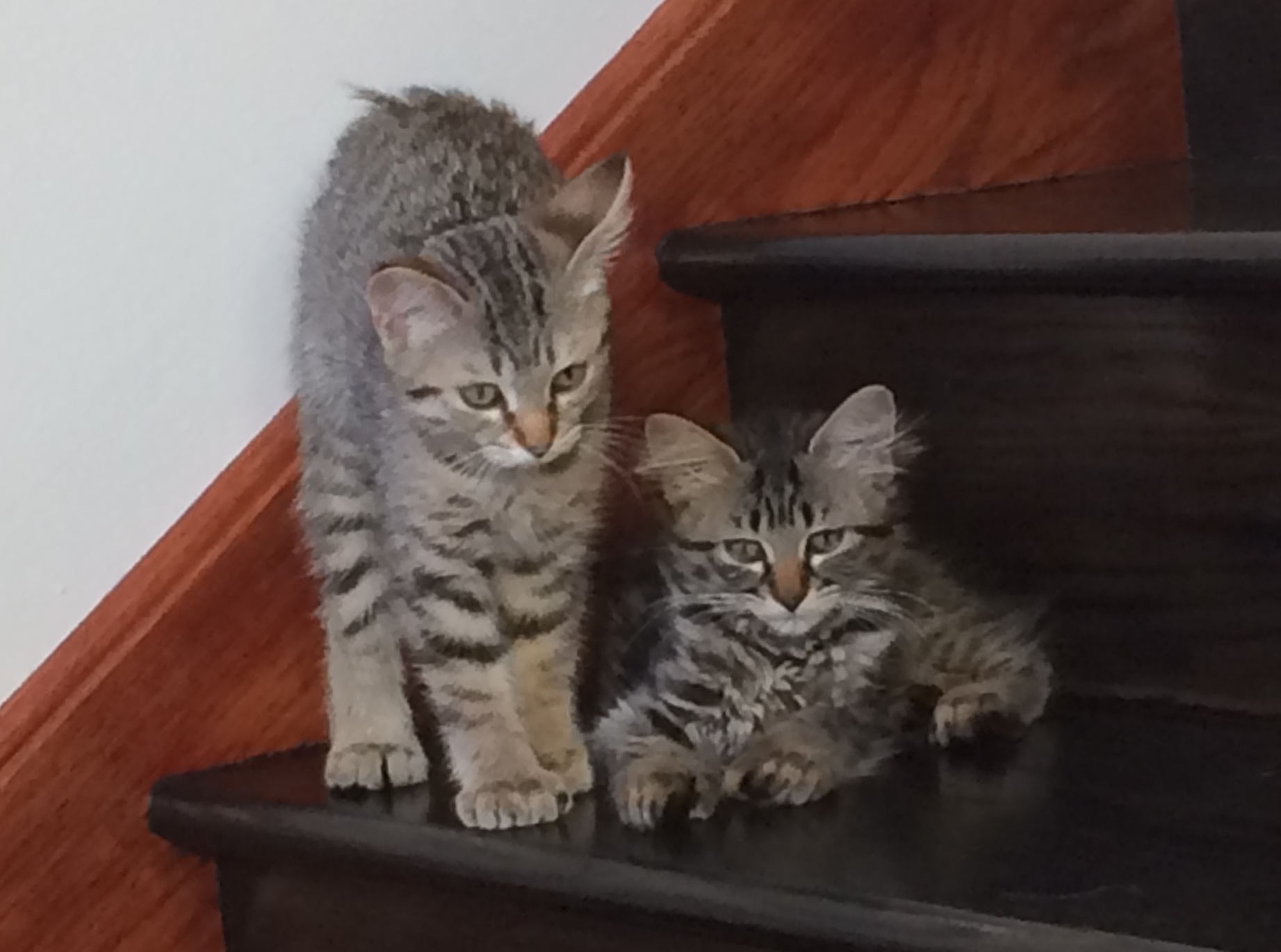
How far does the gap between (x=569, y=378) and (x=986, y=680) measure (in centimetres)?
35

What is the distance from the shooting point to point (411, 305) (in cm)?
100

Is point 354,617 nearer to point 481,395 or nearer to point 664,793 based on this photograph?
point 481,395

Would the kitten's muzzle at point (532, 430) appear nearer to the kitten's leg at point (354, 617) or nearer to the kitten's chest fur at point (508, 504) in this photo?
the kitten's chest fur at point (508, 504)

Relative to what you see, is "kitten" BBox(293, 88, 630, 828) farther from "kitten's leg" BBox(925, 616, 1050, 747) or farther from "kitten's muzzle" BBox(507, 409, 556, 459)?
"kitten's leg" BBox(925, 616, 1050, 747)

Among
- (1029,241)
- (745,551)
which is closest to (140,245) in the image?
(745,551)

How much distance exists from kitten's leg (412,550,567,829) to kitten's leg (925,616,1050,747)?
0.28 m

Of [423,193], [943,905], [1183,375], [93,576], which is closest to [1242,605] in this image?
[1183,375]

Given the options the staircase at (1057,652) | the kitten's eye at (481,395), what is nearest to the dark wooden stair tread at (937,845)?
the staircase at (1057,652)

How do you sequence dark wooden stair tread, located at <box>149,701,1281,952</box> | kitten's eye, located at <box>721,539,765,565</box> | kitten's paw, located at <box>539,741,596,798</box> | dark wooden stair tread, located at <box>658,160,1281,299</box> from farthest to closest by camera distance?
kitten's eye, located at <box>721,539,765,565</box> < kitten's paw, located at <box>539,741,596,798</box> < dark wooden stair tread, located at <box>658,160,1281,299</box> < dark wooden stair tread, located at <box>149,701,1281,952</box>

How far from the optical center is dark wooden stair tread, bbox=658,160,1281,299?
2.90ft

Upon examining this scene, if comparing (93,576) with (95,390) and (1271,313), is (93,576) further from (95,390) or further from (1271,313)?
(1271,313)

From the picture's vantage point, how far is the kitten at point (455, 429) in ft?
3.36

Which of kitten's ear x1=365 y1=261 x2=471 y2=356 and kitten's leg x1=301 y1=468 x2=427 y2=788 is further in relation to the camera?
kitten's leg x1=301 y1=468 x2=427 y2=788

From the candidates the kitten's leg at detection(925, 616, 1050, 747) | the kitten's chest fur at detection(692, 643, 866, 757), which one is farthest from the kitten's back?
the kitten's leg at detection(925, 616, 1050, 747)
